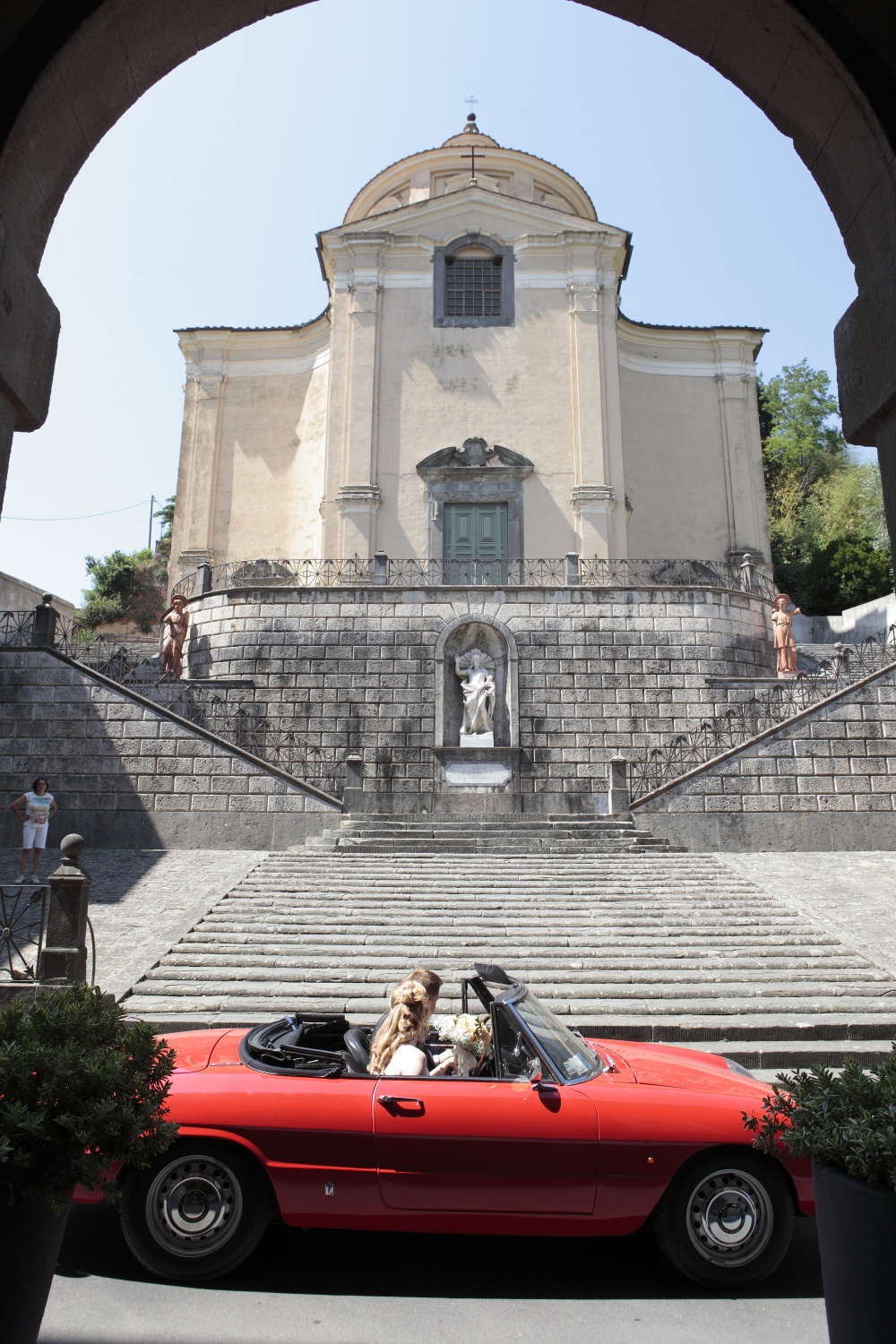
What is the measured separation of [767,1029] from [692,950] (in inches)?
74.3

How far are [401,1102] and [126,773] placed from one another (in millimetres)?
13666

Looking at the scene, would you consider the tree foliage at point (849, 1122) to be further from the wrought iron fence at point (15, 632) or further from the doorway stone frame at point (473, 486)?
the doorway stone frame at point (473, 486)

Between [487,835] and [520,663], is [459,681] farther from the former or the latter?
[487,835]

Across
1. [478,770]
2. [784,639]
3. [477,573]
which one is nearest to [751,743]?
[478,770]

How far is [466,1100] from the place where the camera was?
4242 millimetres

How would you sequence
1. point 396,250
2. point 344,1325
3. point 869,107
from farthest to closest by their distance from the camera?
point 396,250
point 344,1325
point 869,107

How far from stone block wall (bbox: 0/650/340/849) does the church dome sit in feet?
61.6

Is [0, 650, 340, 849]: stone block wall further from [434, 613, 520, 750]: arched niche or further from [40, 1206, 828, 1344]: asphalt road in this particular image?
[40, 1206, 828, 1344]: asphalt road

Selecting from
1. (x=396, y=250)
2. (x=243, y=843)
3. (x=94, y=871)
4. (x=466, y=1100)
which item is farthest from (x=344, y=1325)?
(x=396, y=250)

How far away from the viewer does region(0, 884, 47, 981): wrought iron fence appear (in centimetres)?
812

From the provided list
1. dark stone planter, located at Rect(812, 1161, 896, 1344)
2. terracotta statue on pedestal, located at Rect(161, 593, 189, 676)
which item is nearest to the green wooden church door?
terracotta statue on pedestal, located at Rect(161, 593, 189, 676)

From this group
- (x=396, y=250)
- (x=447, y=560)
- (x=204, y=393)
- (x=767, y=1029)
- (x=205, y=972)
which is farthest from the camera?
(x=204, y=393)

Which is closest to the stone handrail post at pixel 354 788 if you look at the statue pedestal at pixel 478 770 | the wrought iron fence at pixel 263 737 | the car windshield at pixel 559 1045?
the wrought iron fence at pixel 263 737

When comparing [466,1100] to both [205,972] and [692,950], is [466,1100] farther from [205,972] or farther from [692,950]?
[692,950]
